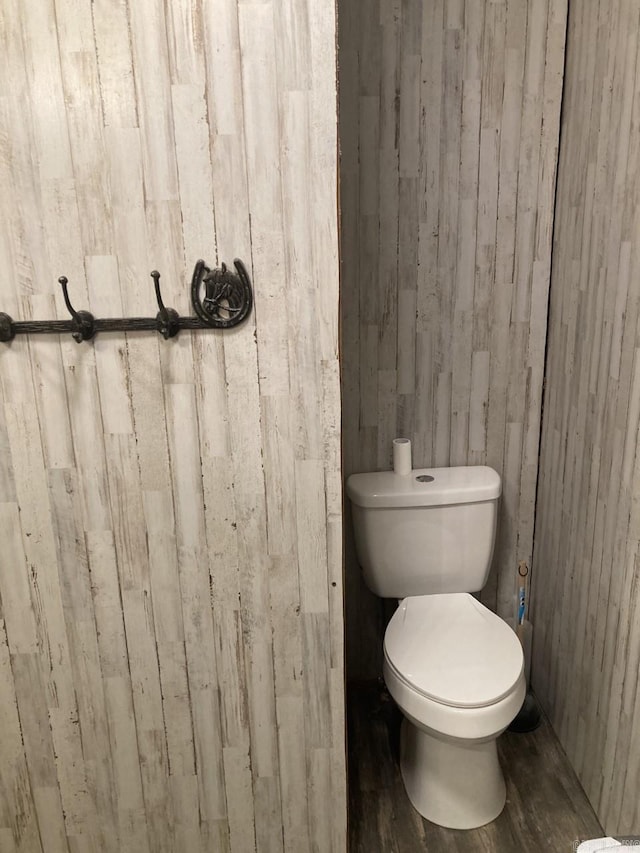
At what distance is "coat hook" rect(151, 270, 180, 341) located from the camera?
148cm

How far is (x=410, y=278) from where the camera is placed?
2256 millimetres

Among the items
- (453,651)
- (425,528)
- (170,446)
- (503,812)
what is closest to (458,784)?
(503,812)

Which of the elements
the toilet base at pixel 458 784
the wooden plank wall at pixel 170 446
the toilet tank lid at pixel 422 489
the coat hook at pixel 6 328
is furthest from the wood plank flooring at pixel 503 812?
the coat hook at pixel 6 328

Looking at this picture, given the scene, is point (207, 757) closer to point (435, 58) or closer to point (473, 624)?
point (473, 624)

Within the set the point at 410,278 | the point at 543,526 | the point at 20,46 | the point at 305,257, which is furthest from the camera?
the point at 543,526

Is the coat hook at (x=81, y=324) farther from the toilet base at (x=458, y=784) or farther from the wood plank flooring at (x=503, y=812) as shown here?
the wood plank flooring at (x=503, y=812)

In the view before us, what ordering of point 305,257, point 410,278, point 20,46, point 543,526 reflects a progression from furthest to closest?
point 543,526, point 410,278, point 305,257, point 20,46

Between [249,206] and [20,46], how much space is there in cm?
48

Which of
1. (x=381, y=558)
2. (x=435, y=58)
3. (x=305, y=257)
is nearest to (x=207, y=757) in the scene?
(x=381, y=558)

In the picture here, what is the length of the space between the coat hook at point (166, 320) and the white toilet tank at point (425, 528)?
35.1 inches

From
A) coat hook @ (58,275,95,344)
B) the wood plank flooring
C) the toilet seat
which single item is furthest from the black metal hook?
the wood plank flooring

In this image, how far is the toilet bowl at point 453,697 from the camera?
6.22 feet

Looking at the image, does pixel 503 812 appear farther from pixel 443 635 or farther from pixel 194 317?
pixel 194 317

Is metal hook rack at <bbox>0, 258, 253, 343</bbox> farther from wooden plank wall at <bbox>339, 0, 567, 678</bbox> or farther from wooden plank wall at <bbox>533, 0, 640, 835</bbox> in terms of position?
wooden plank wall at <bbox>533, 0, 640, 835</bbox>
